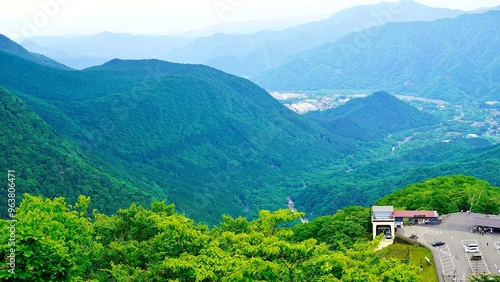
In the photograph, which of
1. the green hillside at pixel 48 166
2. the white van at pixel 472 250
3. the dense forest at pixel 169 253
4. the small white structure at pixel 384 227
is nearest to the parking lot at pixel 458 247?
the white van at pixel 472 250

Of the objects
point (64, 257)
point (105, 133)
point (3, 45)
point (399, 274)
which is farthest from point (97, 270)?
point (3, 45)

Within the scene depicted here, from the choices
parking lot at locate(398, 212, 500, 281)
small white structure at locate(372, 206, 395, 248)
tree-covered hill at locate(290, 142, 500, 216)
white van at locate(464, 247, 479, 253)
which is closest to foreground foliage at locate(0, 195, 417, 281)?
parking lot at locate(398, 212, 500, 281)

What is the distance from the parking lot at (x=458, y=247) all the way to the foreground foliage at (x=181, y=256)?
34.7ft

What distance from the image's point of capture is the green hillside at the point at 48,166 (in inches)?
3135

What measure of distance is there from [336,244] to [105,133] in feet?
300

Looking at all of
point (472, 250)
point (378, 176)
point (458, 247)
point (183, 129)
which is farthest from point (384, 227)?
point (183, 129)

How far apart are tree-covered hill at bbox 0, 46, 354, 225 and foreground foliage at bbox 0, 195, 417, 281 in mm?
67400

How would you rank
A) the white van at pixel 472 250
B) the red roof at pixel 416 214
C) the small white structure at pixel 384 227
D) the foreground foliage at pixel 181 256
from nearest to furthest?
the foreground foliage at pixel 181 256 < the white van at pixel 472 250 < the small white structure at pixel 384 227 < the red roof at pixel 416 214

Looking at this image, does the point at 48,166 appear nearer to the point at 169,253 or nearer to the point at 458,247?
the point at 169,253

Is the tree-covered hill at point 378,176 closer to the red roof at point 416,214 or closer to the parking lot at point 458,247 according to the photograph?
the red roof at point 416,214

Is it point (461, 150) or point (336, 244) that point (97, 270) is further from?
point (461, 150)

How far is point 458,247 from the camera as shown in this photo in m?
42.4

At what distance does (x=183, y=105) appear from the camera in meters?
156

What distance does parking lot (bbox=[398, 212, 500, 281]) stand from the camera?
37.2 m
